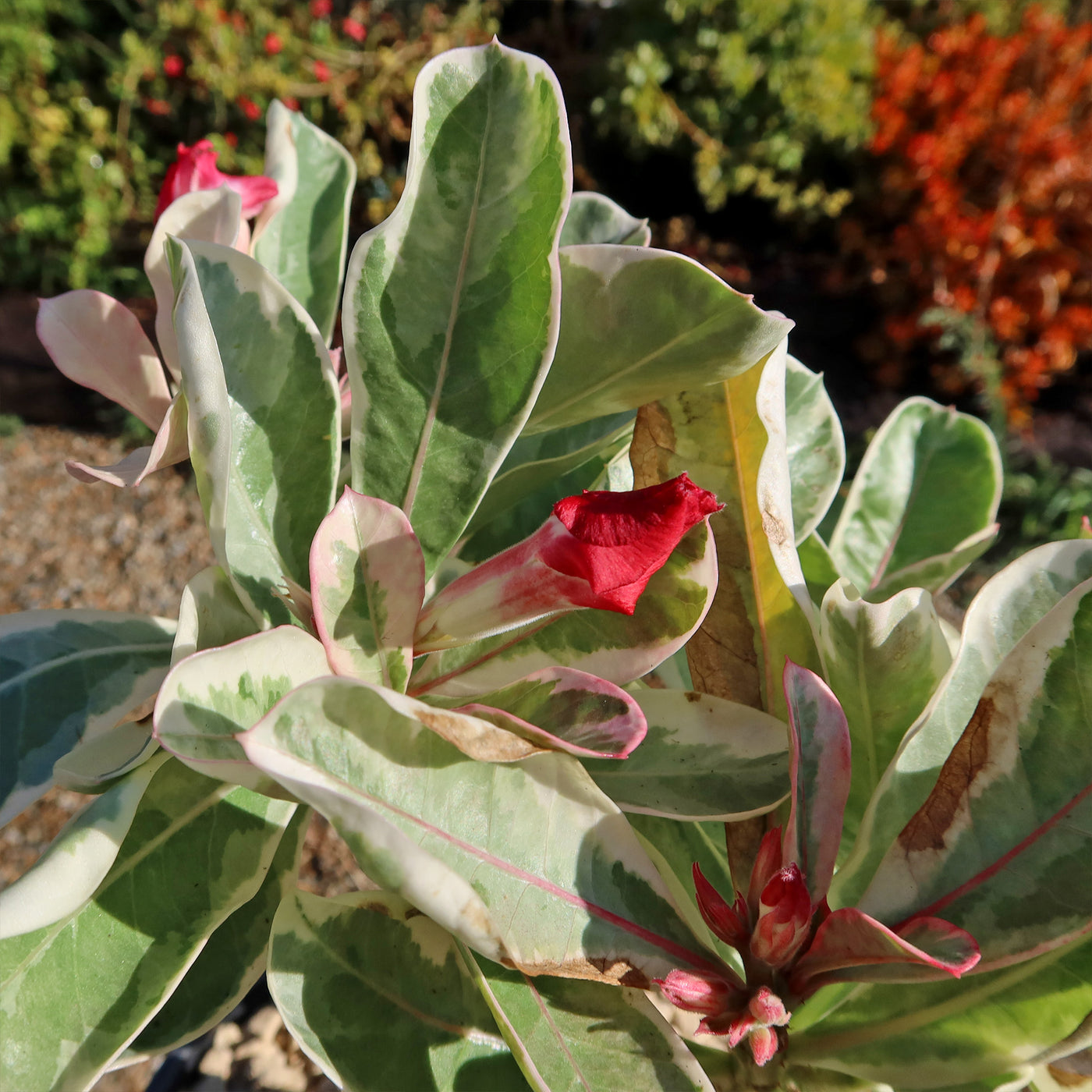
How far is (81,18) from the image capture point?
12.5 ft

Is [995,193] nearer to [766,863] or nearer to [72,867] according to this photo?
[766,863]

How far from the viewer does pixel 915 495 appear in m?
0.82

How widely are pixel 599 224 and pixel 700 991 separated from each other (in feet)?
1.75

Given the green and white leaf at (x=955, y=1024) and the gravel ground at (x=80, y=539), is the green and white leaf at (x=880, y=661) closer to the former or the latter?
the green and white leaf at (x=955, y=1024)

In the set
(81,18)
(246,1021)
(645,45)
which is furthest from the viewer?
(81,18)

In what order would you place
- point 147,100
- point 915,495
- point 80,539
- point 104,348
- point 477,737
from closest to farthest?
point 477,737, point 104,348, point 915,495, point 80,539, point 147,100

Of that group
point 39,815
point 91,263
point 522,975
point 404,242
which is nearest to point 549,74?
point 404,242

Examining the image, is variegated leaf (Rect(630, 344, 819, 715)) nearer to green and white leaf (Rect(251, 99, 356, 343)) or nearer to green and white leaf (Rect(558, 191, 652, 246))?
green and white leaf (Rect(558, 191, 652, 246))

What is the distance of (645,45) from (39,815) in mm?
3562

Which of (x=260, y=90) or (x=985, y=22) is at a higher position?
(x=985, y=22)

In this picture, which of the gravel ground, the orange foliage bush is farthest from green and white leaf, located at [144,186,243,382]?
the orange foliage bush

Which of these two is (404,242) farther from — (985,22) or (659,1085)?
(985,22)

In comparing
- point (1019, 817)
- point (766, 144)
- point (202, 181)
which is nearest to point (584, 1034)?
point (1019, 817)

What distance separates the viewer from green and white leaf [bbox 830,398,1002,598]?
792 millimetres
